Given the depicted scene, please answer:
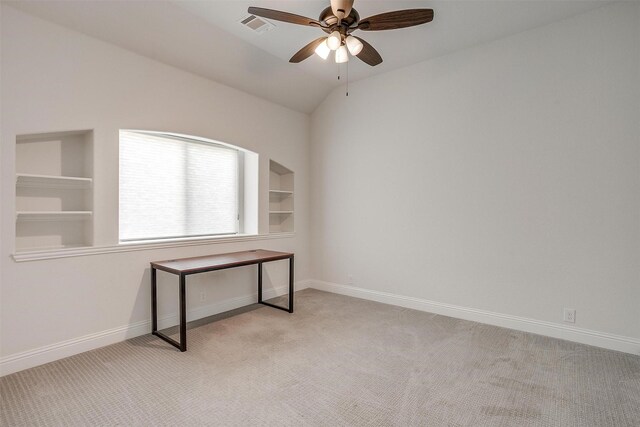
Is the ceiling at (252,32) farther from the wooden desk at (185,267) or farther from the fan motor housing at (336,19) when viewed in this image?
the wooden desk at (185,267)

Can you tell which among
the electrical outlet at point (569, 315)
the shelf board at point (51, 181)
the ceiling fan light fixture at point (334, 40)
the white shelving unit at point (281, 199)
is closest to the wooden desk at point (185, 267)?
the shelf board at point (51, 181)

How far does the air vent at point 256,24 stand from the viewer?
3027 mm

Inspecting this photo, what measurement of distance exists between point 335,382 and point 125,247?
89.1 inches

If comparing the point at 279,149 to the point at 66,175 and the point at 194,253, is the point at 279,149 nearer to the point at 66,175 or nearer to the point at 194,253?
the point at 194,253

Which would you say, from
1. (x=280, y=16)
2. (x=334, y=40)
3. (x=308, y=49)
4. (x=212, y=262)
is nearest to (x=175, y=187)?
(x=212, y=262)

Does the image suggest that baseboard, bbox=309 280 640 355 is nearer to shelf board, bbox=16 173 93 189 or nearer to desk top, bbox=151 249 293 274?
desk top, bbox=151 249 293 274

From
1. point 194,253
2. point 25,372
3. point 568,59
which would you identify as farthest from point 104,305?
point 568,59

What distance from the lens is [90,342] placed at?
2.83 m

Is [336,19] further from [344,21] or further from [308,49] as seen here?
[308,49]

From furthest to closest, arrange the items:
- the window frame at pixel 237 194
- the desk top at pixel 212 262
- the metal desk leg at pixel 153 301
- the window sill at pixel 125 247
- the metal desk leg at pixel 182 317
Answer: the window frame at pixel 237 194
the metal desk leg at pixel 153 301
the desk top at pixel 212 262
the metal desk leg at pixel 182 317
the window sill at pixel 125 247

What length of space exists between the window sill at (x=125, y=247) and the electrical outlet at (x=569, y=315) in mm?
3403

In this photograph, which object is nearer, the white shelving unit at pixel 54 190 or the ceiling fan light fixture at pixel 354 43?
the ceiling fan light fixture at pixel 354 43

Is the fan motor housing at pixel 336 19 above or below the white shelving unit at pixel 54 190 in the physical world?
above

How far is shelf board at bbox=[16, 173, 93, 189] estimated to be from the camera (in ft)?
8.38
